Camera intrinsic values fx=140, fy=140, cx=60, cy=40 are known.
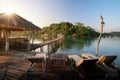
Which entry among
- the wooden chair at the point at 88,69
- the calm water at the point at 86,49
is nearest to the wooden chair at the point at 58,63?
the wooden chair at the point at 88,69

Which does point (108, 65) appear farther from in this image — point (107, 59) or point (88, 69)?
point (88, 69)

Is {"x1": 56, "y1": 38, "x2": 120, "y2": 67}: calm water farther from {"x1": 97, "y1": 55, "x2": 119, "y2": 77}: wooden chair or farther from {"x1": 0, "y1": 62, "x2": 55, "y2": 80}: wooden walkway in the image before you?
{"x1": 0, "y1": 62, "x2": 55, "y2": 80}: wooden walkway

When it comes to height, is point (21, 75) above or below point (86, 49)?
above

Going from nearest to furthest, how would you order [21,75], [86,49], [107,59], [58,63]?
[21,75]
[107,59]
[58,63]
[86,49]

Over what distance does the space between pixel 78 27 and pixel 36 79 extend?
91567mm

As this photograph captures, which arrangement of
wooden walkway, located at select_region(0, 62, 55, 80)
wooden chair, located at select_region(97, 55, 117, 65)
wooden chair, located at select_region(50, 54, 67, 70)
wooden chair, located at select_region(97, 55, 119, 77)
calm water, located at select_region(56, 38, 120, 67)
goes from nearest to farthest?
wooden walkway, located at select_region(0, 62, 55, 80)
wooden chair, located at select_region(97, 55, 119, 77)
wooden chair, located at select_region(50, 54, 67, 70)
wooden chair, located at select_region(97, 55, 117, 65)
calm water, located at select_region(56, 38, 120, 67)

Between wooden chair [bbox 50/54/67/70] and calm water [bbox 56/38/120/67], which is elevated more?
wooden chair [bbox 50/54/67/70]

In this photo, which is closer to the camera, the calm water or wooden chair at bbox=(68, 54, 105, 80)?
wooden chair at bbox=(68, 54, 105, 80)

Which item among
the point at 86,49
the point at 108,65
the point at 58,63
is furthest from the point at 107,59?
the point at 86,49

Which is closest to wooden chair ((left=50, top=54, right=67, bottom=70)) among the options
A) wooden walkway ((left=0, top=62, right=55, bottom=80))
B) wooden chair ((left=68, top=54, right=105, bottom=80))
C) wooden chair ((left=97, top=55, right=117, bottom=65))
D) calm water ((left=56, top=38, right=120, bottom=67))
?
wooden chair ((left=68, top=54, right=105, bottom=80))

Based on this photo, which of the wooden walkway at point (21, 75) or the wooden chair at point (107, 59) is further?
the wooden chair at point (107, 59)

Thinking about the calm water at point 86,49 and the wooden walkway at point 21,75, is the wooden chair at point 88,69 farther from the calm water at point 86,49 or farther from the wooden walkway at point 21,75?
the calm water at point 86,49

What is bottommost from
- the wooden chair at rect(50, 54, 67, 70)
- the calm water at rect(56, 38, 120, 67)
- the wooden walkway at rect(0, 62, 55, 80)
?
the calm water at rect(56, 38, 120, 67)

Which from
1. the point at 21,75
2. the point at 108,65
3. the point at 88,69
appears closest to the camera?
the point at 21,75
